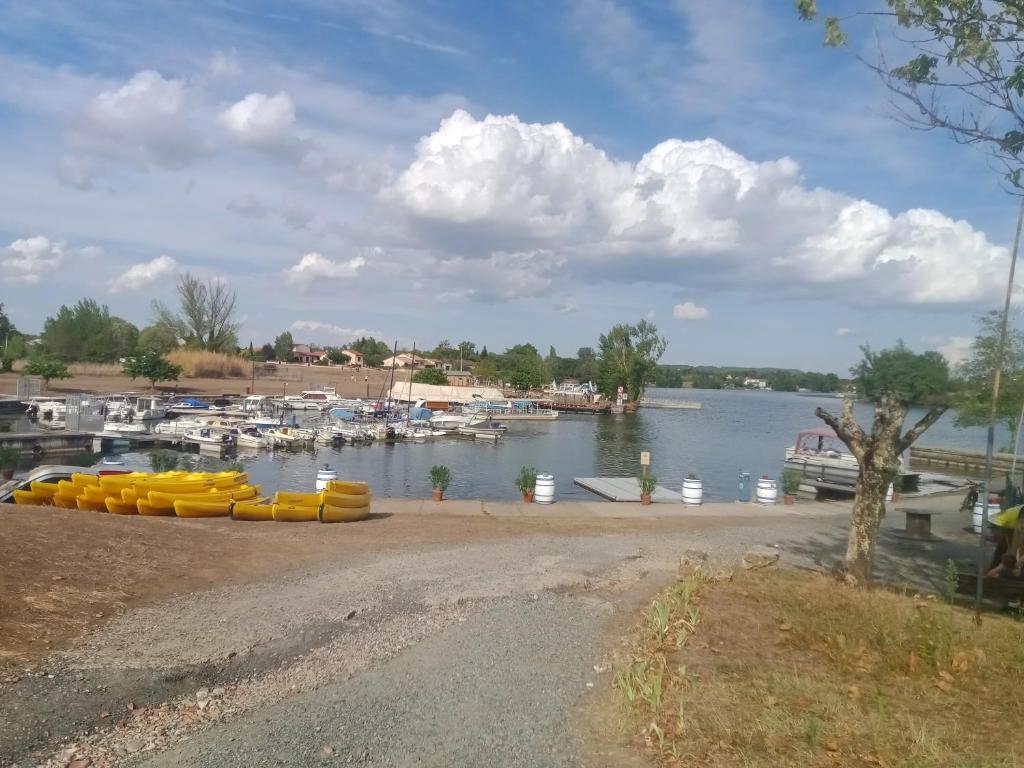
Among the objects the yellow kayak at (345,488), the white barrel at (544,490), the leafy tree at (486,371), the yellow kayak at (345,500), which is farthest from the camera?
the leafy tree at (486,371)

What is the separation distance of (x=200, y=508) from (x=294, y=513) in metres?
1.75

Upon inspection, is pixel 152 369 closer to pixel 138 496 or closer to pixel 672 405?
pixel 138 496

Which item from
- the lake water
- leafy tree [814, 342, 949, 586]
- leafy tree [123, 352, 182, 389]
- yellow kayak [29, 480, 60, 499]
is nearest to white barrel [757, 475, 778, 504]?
the lake water

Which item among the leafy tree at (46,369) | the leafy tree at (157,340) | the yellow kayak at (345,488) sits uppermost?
the leafy tree at (157,340)

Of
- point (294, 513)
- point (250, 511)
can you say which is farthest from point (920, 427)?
point (250, 511)

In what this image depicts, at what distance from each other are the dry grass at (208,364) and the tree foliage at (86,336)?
6116mm

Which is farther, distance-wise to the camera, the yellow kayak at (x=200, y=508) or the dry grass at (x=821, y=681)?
the yellow kayak at (x=200, y=508)

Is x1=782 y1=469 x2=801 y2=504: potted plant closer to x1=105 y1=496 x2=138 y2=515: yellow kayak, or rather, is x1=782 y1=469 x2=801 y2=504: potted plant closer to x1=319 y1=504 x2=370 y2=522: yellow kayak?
x1=319 y1=504 x2=370 y2=522: yellow kayak

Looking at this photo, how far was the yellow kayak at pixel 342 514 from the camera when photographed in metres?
15.7

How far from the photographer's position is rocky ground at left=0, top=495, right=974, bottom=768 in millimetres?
5734

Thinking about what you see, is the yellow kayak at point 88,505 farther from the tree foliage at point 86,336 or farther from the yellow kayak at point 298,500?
the tree foliage at point 86,336

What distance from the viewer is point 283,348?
16575cm

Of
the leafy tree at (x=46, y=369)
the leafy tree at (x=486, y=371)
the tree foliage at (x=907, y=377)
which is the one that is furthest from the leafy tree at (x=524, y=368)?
the tree foliage at (x=907, y=377)

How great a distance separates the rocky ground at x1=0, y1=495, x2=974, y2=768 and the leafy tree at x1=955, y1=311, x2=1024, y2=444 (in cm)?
687
